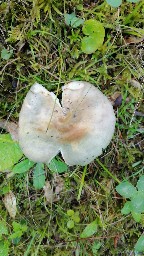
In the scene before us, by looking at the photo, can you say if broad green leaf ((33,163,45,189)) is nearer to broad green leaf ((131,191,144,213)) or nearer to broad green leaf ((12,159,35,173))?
broad green leaf ((12,159,35,173))

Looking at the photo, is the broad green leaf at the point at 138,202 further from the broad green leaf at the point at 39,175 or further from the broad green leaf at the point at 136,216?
the broad green leaf at the point at 39,175

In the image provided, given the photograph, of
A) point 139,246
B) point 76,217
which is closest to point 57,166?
point 76,217

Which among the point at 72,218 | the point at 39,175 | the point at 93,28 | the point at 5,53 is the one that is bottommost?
the point at 72,218

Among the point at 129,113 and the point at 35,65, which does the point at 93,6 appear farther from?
the point at 129,113

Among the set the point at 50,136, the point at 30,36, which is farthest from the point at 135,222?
the point at 30,36

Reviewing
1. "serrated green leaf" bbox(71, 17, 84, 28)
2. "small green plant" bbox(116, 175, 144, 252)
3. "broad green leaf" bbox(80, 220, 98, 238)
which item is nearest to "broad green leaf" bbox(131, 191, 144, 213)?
"small green plant" bbox(116, 175, 144, 252)

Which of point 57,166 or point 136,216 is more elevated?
point 57,166

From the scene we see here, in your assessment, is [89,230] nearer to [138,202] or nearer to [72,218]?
[72,218]
